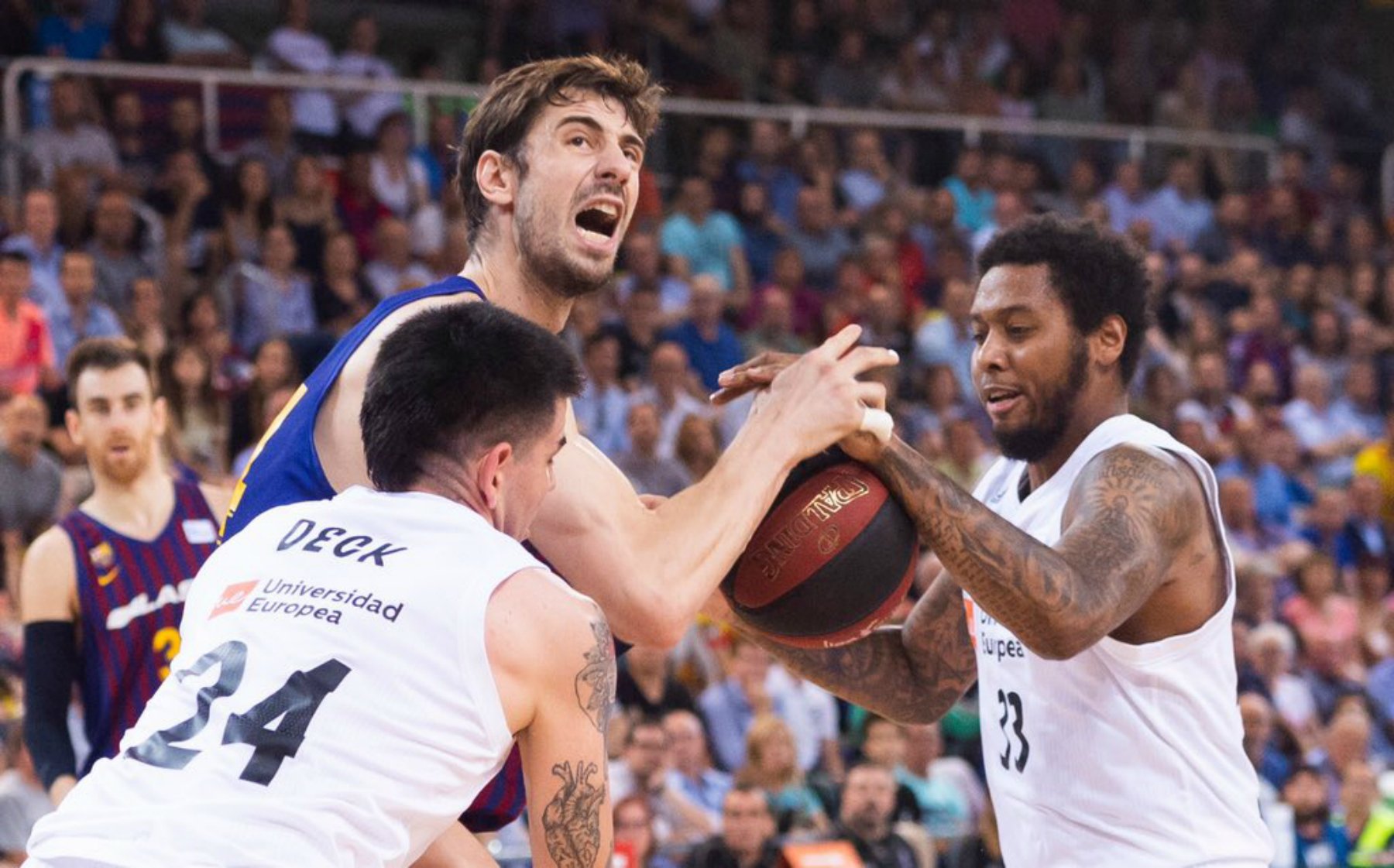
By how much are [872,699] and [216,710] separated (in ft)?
7.10

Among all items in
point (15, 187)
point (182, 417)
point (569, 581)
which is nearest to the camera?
point (569, 581)

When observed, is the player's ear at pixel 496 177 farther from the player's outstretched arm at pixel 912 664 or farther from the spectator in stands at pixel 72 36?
the spectator in stands at pixel 72 36

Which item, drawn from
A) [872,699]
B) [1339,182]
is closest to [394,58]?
[1339,182]

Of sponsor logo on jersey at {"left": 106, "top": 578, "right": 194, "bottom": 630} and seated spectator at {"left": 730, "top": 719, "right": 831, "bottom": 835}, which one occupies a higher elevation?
sponsor logo on jersey at {"left": 106, "top": 578, "right": 194, "bottom": 630}

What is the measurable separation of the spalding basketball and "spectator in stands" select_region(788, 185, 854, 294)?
9876 millimetres

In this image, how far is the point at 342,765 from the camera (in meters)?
2.83

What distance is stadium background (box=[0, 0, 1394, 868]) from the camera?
9.88 metres

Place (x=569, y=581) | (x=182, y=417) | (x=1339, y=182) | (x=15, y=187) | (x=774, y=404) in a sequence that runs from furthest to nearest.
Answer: (x=1339, y=182), (x=15, y=187), (x=182, y=417), (x=774, y=404), (x=569, y=581)

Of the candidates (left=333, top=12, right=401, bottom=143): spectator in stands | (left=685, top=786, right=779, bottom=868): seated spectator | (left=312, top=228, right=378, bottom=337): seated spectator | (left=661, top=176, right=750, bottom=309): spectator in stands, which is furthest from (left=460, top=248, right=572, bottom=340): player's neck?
(left=661, top=176, right=750, bottom=309): spectator in stands

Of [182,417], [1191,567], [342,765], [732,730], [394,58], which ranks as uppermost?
[394,58]

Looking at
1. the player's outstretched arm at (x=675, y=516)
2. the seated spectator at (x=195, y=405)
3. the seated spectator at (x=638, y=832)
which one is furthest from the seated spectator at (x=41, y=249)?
the player's outstretched arm at (x=675, y=516)

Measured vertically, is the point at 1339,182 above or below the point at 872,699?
above

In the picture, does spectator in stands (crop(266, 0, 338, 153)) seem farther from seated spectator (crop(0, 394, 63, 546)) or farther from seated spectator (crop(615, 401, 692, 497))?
seated spectator (crop(0, 394, 63, 546))

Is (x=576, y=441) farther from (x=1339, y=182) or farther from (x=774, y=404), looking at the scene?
(x=1339, y=182)
